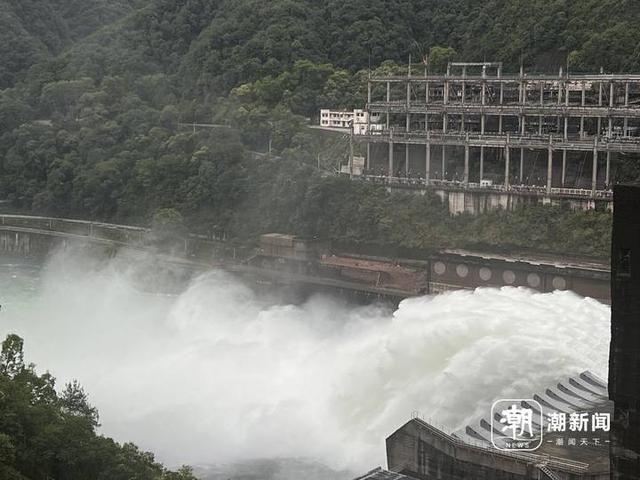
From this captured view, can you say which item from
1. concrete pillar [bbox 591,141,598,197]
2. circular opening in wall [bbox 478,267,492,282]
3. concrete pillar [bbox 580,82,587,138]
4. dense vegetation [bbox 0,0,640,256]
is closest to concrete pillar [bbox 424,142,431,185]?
→ dense vegetation [bbox 0,0,640,256]

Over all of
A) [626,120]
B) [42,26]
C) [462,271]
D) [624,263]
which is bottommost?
[462,271]

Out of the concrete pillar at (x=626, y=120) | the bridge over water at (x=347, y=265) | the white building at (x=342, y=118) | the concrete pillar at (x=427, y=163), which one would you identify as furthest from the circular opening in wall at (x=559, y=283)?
the white building at (x=342, y=118)

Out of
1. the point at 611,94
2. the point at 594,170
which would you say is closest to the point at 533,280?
the point at 594,170

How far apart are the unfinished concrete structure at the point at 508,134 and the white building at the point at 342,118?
8.03ft

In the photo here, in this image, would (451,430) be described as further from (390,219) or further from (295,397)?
(390,219)

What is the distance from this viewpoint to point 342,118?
7175cm

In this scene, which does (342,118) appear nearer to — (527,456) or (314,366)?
(314,366)

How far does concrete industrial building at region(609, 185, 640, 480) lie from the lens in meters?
19.2

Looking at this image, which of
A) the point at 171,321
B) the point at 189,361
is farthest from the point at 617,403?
the point at 171,321

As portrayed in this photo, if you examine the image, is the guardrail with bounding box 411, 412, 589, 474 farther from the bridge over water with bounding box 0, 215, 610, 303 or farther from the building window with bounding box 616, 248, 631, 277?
the bridge over water with bounding box 0, 215, 610, 303

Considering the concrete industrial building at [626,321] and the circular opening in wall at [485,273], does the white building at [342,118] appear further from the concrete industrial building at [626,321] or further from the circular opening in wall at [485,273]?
the concrete industrial building at [626,321]

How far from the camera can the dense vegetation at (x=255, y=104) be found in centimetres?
6081

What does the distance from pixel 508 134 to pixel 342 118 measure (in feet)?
52.7

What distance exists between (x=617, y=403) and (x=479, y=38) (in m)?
55.8
